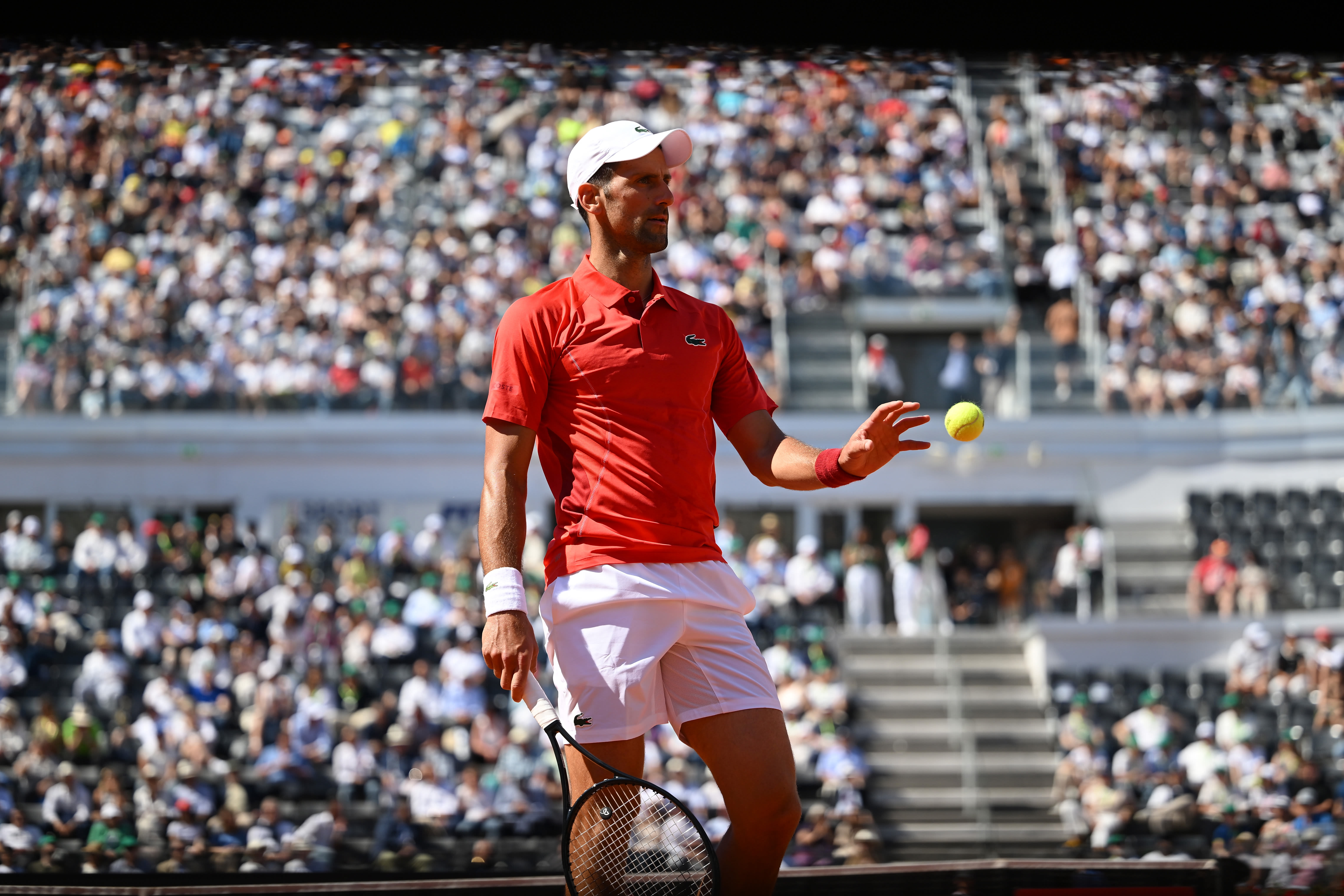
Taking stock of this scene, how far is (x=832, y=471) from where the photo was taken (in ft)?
10.6

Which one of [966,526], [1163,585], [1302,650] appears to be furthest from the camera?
[966,526]

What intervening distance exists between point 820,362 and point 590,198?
40.2 feet

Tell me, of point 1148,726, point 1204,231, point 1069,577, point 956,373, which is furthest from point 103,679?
point 1204,231

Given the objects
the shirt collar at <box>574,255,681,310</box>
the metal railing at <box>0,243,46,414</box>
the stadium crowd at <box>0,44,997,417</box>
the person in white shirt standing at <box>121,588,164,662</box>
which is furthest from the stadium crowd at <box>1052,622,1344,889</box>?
the metal railing at <box>0,243,46,414</box>

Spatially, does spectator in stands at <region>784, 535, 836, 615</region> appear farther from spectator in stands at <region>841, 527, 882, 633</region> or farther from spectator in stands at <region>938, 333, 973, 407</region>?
spectator in stands at <region>938, 333, 973, 407</region>

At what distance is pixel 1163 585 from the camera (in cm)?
1416

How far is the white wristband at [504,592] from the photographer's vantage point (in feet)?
10.1

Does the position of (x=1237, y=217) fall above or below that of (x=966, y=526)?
above

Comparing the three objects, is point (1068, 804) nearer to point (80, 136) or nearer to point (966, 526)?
point (966, 526)

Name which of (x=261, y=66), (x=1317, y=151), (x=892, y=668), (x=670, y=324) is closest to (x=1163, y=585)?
(x=892, y=668)

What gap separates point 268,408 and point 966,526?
7204 millimetres

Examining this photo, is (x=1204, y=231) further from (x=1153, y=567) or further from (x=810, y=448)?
(x=810, y=448)

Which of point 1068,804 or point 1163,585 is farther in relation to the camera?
point 1163,585

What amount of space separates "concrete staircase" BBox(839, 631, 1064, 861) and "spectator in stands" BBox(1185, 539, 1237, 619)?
1.60m
